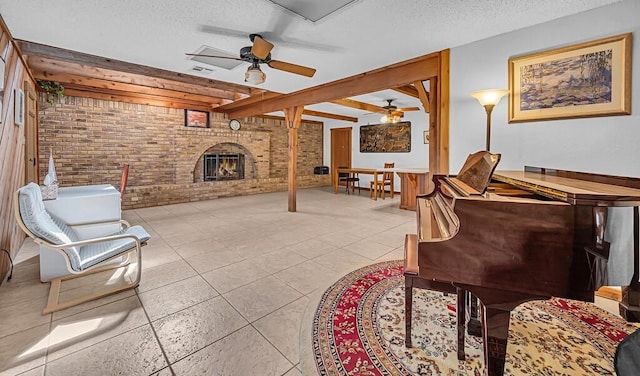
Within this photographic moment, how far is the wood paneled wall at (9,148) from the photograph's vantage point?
8.06 feet

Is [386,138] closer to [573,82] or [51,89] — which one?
[573,82]

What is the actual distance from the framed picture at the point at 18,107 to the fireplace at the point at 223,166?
3749mm

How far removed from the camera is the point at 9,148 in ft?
8.99

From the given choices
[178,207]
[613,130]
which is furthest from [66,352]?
[178,207]

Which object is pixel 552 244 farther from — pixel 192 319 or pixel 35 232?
pixel 35 232

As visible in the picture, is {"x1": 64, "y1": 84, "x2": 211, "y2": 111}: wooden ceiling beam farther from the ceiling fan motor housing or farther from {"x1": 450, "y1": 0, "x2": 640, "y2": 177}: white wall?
{"x1": 450, "y1": 0, "x2": 640, "y2": 177}: white wall

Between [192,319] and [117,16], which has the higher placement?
[117,16]

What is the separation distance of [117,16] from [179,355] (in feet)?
8.83

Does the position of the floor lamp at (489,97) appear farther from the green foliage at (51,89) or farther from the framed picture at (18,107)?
the green foliage at (51,89)

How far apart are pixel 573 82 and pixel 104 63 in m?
5.07

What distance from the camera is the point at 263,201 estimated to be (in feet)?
21.9

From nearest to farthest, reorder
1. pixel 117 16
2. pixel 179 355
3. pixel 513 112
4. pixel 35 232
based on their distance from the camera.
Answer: pixel 179 355 < pixel 35 232 < pixel 117 16 < pixel 513 112

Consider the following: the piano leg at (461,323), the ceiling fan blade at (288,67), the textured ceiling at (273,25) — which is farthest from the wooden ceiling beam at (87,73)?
the piano leg at (461,323)

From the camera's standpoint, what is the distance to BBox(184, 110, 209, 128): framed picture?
21.2 ft
